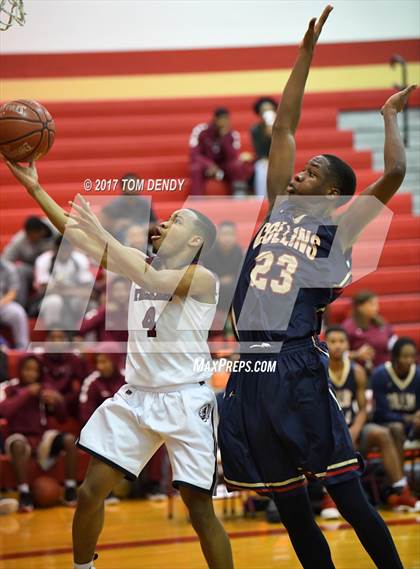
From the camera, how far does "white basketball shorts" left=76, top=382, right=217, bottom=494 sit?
4453mm

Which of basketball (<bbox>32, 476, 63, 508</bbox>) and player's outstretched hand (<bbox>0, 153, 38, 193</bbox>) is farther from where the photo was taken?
basketball (<bbox>32, 476, 63, 508</bbox>)

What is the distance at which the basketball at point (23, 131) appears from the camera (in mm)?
4605

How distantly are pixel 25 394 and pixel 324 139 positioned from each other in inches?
218

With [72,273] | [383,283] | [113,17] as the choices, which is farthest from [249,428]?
[72,273]

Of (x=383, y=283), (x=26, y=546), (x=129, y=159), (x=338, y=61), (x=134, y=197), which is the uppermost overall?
(x=338, y=61)

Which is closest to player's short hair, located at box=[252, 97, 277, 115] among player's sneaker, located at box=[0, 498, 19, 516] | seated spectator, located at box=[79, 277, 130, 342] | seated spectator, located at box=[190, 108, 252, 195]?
seated spectator, located at box=[190, 108, 252, 195]

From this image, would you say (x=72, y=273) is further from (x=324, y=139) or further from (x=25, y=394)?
(x=324, y=139)

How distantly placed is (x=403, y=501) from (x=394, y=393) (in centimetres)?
88

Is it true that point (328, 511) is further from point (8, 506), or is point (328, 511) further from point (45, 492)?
point (8, 506)

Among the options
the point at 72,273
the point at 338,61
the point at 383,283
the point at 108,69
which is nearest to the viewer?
the point at 383,283

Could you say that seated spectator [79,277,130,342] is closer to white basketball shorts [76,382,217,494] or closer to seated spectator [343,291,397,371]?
seated spectator [343,291,397,371]

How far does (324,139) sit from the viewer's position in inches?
471

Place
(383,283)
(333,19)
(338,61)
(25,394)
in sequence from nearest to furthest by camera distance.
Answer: (333,19) < (25,394) < (383,283) < (338,61)

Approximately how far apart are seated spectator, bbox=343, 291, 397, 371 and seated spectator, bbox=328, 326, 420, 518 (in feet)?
2.27
